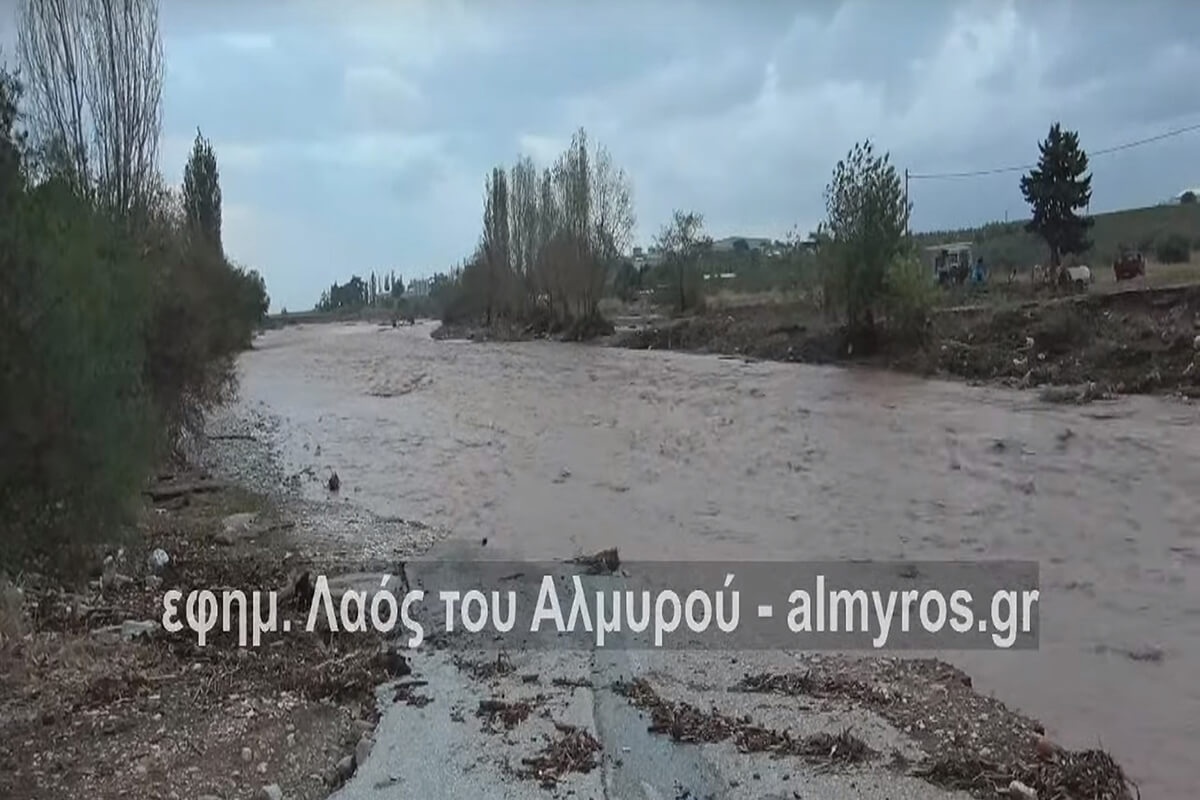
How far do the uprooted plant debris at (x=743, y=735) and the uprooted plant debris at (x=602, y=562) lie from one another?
3.48 meters

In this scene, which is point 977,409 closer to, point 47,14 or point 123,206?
point 123,206

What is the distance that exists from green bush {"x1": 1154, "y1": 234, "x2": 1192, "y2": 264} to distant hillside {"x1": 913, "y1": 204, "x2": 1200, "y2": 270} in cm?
48

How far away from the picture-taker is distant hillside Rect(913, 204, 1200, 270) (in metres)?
48.3

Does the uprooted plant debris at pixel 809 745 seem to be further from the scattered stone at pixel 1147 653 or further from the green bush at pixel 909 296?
the green bush at pixel 909 296

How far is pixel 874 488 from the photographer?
14656 mm

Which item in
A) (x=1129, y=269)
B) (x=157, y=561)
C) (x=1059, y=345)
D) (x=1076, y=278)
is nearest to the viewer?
(x=157, y=561)

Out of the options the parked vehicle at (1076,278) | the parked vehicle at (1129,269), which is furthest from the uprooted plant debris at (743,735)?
the parked vehicle at (1129,269)

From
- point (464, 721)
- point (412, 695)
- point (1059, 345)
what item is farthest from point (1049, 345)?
point (464, 721)

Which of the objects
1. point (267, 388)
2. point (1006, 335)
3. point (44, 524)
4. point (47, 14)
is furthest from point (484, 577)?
point (267, 388)

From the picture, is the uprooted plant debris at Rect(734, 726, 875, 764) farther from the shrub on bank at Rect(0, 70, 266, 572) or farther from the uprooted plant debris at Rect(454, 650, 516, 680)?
the shrub on bank at Rect(0, 70, 266, 572)

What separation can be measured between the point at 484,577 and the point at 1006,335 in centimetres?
2161

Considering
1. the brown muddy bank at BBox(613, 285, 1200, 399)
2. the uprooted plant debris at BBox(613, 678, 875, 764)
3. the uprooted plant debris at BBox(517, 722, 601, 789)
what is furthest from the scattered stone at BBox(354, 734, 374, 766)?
the brown muddy bank at BBox(613, 285, 1200, 399)

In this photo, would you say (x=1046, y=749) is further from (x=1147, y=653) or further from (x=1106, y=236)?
(x=1106, y=236)

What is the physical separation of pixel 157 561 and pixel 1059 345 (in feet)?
74.7
